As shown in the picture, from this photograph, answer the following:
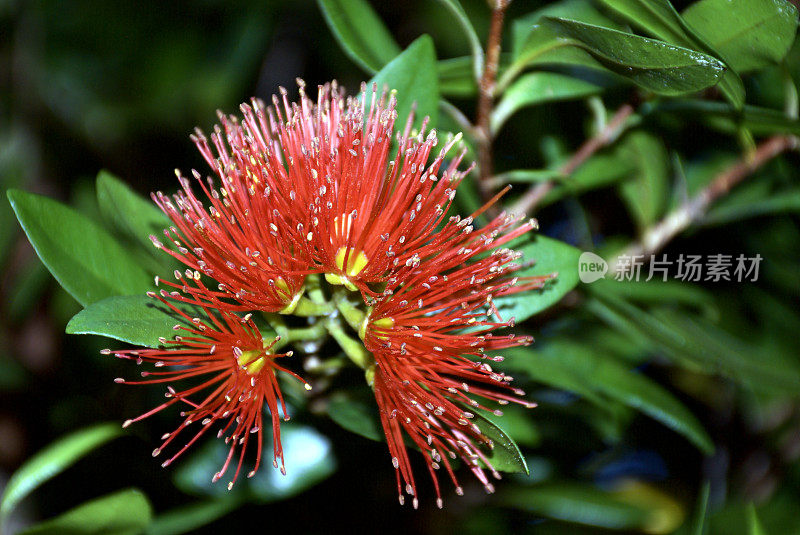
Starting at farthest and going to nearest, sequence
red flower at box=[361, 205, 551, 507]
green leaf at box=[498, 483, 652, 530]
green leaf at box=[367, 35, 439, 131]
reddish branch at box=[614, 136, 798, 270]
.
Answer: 1. green leaf at box=[498, 483, 652, 530]
2. reddish branch at box=[614, 136, 798, 270]
3. green leaf at box=[367, 35, 439, 131]
4. red flower at box=[361, 205, 551, 507]

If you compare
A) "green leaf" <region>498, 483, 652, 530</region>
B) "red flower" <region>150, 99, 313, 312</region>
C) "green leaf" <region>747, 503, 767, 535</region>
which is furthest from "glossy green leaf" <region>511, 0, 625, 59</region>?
"green leaf" <region>498, 483, 652, 530</region>

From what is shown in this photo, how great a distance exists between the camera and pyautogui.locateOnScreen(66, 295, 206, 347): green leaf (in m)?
0.88

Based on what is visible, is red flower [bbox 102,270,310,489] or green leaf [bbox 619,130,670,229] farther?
green leaf [bbox 619,130,670,229]

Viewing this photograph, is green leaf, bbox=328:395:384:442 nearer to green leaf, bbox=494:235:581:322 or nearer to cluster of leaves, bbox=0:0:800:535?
cluster of leaves, bbox=0:0:800:535

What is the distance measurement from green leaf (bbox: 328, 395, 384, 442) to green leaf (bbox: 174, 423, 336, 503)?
19cm

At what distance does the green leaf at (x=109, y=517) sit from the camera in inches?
41.7

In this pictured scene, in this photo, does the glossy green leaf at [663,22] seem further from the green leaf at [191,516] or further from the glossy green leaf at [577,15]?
the green leaf at [191,516]

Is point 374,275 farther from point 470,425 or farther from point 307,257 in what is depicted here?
point 470,425

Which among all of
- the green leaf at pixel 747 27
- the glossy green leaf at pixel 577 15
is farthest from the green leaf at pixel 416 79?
the green leaf at pixel 747 27

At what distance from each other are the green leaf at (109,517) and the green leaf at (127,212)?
38 cm

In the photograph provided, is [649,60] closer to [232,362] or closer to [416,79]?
[416,79]

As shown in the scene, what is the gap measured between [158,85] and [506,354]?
1599 millimetres

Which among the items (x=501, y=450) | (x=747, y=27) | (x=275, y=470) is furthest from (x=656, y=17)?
(x=275, y=470)

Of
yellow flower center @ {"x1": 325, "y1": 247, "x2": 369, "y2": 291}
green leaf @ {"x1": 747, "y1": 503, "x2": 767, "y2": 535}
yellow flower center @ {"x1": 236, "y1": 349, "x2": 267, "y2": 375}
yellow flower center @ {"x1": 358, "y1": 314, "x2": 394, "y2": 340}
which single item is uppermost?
yellow flower center @ {"x1": 325, "y1": 247, "x2": 369, "y2": 291}
